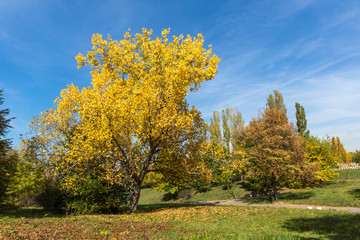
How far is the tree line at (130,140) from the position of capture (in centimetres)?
1283

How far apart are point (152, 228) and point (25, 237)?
4021 millimetres

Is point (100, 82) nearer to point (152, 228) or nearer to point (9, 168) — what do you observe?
point (9, 168)

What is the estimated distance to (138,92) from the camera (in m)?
12.6

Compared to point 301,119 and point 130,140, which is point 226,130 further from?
point 130,140

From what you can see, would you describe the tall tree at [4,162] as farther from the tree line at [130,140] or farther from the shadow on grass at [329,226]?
the shadow on grass at [329,226]

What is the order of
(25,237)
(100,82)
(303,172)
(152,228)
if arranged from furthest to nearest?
(303,172)
(100,82)
(152,228)
(25,237)

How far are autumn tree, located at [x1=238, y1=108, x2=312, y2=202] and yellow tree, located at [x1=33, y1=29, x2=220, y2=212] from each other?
7.20 m

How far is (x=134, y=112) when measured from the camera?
1241cm

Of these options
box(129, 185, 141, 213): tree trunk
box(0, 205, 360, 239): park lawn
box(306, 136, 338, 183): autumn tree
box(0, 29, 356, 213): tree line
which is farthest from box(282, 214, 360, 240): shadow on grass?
box(306, 136, 338, 183): autumn tree

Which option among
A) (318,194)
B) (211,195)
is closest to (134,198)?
(318,194)

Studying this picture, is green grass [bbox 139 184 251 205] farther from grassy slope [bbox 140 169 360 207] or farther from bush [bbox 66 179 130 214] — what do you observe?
bush [bbox 66 179 130 214]

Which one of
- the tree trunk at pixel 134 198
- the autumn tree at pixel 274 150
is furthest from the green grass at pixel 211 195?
the tree trunk at pixel 134 198

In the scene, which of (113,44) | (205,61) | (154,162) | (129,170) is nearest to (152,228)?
(129,170)

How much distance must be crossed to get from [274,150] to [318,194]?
7.90 m
